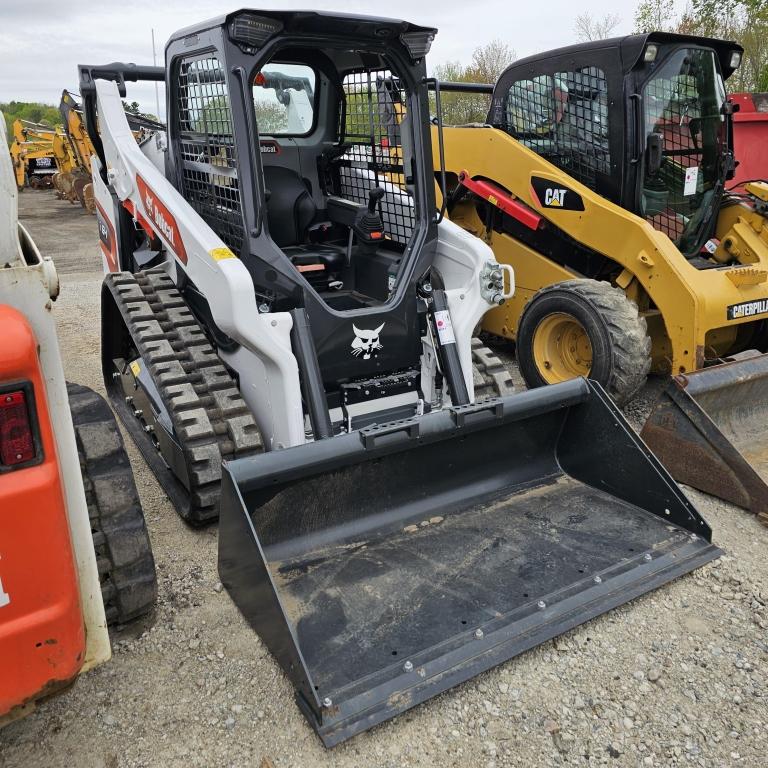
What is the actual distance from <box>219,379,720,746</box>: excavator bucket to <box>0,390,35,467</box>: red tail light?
2.98 ft

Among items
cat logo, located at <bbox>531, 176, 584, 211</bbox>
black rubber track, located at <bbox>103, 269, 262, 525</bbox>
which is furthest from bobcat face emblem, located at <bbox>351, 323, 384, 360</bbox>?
cat logo, located at <bbox>531, 176, 584, 211</bbox>

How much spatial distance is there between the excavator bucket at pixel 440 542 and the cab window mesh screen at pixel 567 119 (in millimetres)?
2453

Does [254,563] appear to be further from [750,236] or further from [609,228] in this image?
[750,236]

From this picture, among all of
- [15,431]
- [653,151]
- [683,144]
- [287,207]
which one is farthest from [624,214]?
[15,431]

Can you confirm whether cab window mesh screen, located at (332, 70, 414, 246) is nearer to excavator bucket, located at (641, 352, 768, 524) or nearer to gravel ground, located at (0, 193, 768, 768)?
excavator bucket, located at (641, 352, 768, 524)

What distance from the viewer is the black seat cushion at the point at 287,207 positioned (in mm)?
3963

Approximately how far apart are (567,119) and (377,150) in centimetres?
190

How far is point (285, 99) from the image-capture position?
417cm

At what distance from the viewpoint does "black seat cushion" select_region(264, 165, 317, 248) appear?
3.96 m

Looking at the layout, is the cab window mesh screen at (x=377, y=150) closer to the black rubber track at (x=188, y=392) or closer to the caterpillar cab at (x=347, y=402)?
the caterpillar cab at (x=347, y=402)

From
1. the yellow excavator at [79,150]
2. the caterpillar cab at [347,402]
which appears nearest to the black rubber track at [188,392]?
the caterpillar cab at [347,402]

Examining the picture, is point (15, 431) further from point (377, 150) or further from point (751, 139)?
point (751, 139)

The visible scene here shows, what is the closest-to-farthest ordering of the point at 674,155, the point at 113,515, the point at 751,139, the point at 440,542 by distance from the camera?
the point at 113,515 → the point at 440,542 → the point at 674,155 → the point at 751,139

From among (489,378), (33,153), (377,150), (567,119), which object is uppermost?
(33,153)
